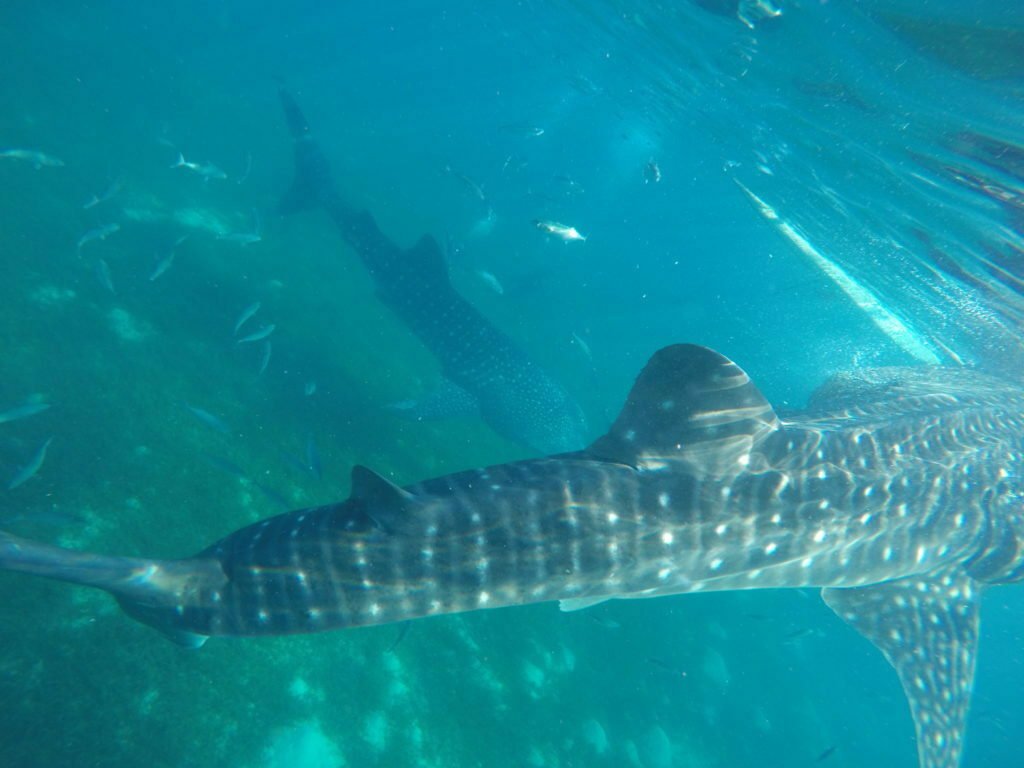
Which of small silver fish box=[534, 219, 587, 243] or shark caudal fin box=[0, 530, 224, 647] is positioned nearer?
shark caudal fin box=[0, 530, 224, 647]

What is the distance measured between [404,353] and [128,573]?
1138 centimetres

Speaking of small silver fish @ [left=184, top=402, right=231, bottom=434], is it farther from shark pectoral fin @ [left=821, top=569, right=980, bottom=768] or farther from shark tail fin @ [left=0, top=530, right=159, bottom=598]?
shark pectoral fin @ [left=821, top=569, right=980, bottom=768]

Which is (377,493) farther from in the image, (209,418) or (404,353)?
(404,353)

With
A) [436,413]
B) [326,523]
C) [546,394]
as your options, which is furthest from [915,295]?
[326,523]

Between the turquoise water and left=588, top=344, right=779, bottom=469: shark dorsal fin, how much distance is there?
188 inches

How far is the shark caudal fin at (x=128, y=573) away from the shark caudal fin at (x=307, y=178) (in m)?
13.5

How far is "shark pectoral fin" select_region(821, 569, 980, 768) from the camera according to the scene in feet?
19.5

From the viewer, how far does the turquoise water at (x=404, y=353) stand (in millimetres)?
5691

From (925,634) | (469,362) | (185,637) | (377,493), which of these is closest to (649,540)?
(377,493)

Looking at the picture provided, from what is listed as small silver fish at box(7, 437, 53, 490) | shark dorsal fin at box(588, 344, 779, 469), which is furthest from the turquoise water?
shark dorsal fin at box(588, 344, 779, 469)

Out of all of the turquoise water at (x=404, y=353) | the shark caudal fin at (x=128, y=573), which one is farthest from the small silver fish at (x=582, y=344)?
the shark caudal fin at (x=128, y=573)

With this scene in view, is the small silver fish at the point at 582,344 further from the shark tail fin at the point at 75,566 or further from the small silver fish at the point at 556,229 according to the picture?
the shark tail fin at the point at 75,566

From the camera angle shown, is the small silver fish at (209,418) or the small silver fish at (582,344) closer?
the small silver fish at (209,418)

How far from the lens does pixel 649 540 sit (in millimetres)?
4102
